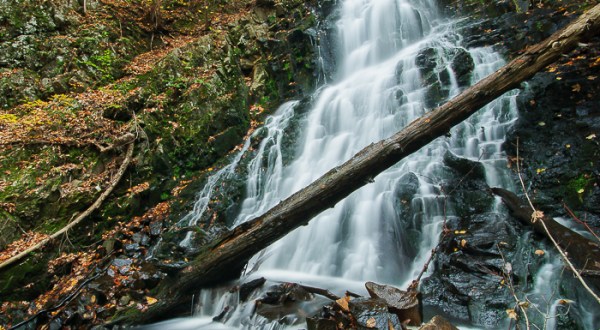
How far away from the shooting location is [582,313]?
11.9 ft

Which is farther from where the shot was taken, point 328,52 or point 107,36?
point 328,52

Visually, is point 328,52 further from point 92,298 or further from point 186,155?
point 92,298

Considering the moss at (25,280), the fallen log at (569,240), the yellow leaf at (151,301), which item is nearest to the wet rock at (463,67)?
the fallen log at (569,240)

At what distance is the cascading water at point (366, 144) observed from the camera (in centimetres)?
569

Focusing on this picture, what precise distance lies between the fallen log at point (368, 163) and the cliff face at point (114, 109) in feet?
9.15

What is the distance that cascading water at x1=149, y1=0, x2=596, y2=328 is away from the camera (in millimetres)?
5691

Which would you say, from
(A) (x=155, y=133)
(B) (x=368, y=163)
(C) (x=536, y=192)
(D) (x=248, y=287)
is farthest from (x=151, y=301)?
(C) (x=536, y=192)

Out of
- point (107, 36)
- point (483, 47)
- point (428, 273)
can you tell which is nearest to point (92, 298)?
point (428, 273)

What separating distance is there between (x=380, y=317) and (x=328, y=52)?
1087cm

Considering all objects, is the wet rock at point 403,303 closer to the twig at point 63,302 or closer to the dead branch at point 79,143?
the twig at point 63,302

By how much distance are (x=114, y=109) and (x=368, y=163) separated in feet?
23.6

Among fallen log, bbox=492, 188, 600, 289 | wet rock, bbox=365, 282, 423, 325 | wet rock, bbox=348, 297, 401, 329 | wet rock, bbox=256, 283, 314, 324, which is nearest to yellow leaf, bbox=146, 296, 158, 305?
wet rock, bbox=256, 283, 314, 324

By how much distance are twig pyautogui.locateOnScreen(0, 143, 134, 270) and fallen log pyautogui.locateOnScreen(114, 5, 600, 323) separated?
7.82ft

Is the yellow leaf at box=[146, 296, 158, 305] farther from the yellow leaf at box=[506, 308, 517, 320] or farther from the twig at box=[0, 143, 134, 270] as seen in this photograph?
the yellow leaf at box=[506, 308, 517, 320]
